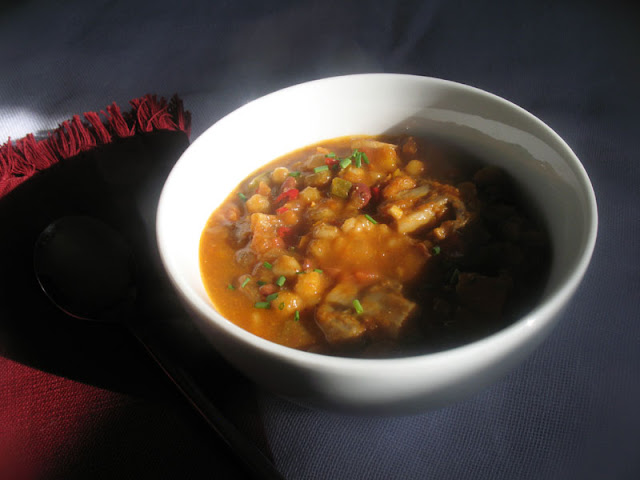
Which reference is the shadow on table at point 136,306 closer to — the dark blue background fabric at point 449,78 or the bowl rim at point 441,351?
the dark blue background fabric at point 449,78

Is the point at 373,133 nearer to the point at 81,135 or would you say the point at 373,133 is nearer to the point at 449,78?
the point at 449,78

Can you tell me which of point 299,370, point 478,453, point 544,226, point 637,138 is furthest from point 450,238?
point 637,138

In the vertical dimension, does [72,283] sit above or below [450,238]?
below

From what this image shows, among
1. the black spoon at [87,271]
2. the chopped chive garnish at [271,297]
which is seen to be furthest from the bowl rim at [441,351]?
the black spoon at [87,271]

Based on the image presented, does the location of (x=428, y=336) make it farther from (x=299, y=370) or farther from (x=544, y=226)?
(x=544, y=226)

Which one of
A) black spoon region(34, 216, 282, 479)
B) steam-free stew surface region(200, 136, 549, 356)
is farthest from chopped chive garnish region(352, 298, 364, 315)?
black spoon region(34, 216, 282, 479)

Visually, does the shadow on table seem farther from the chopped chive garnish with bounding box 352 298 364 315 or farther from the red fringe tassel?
the chopped chive garnish with bounding box 352 298 364 315
